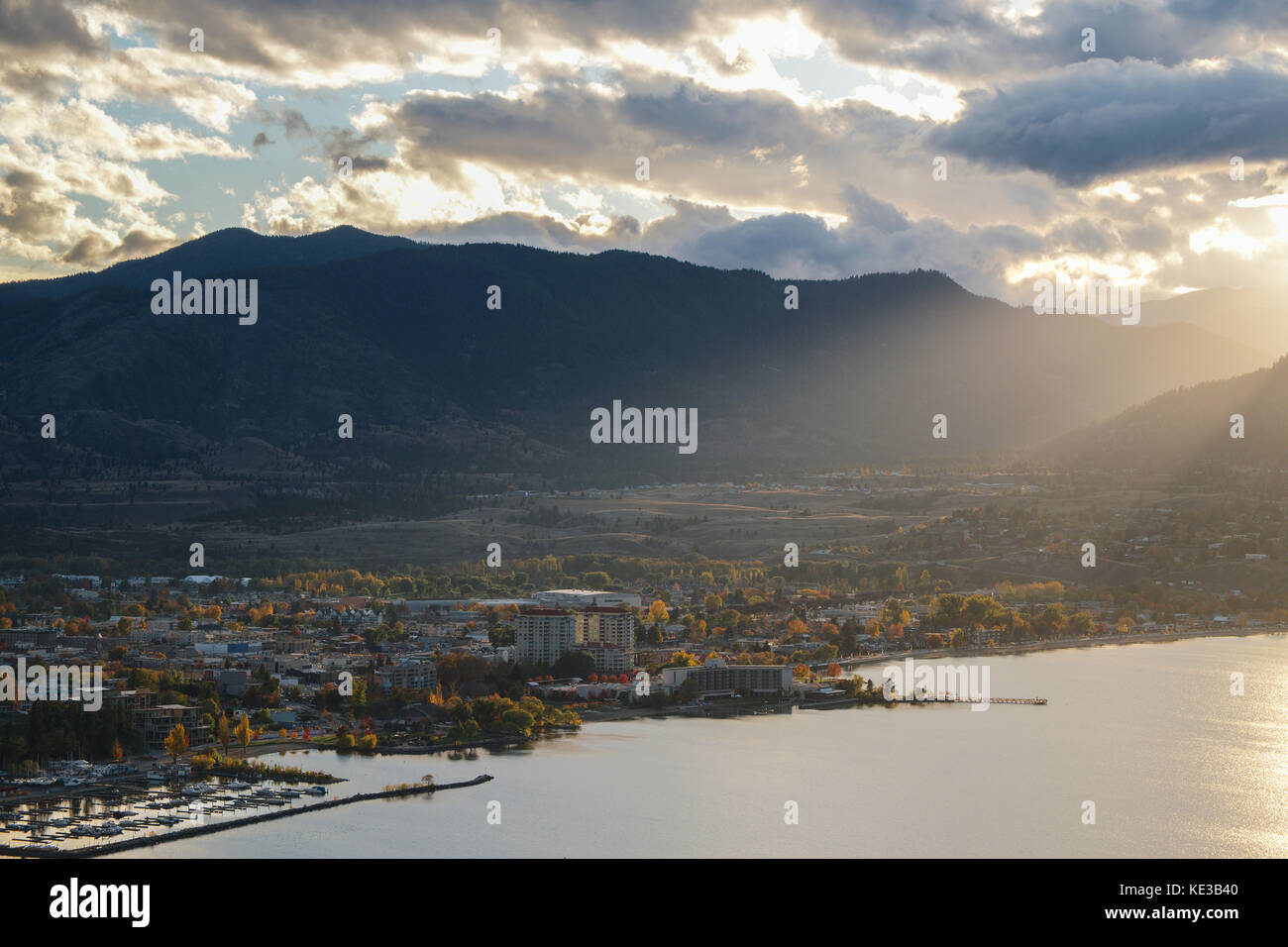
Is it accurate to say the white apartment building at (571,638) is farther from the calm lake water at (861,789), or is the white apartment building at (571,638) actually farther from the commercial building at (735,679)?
the calm lake water at (861,789)

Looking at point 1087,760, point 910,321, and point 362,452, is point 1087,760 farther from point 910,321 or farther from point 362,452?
point 910,321

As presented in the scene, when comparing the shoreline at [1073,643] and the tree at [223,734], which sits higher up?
the shoreline at [1073,643]

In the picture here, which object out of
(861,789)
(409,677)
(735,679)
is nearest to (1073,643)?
(735,679)

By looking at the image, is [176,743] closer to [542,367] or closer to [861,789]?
[861,789]

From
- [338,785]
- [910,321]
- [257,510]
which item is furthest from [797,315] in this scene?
[338,785]

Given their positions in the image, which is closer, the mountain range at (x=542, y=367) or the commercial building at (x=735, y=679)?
the commercial building at (x=735, y=679)

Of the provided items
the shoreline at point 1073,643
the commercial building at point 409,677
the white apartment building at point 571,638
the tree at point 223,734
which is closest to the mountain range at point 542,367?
the shoreline at point 1073,643

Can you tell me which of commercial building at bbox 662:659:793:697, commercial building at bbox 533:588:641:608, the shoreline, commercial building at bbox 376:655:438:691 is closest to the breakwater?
commercial building at bbox 376:655:438:691
